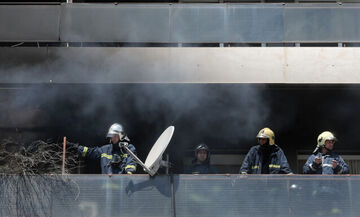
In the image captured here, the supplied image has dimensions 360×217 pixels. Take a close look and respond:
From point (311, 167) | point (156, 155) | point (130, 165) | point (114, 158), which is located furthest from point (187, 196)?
point (311, 167)

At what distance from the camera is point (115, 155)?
7.93m

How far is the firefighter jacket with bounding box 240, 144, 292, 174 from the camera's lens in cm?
766

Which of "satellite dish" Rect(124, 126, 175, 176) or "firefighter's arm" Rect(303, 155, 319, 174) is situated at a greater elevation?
"satellite dish" Rect(124, 126, 175, 176)

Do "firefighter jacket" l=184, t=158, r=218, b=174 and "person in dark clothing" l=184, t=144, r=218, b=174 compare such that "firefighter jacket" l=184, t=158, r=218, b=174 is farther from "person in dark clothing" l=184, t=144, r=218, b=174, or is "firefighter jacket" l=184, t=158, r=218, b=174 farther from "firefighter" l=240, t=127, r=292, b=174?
"firefighter" l=240, t=127, r=292, b=174

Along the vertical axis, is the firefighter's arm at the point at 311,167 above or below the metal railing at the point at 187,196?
above

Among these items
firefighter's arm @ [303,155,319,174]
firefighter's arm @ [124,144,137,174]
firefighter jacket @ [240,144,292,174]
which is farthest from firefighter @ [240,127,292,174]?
firefighter's arm @ [124,144,137,174]

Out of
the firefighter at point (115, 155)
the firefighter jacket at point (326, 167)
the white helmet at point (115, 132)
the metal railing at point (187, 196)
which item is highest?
the white helmet at point (115, 132)

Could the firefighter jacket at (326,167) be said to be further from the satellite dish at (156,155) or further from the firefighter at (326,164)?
the satellite dish at (156,155)

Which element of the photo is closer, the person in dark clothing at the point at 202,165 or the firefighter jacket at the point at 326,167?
the firefighter jacket at the point at 326,167

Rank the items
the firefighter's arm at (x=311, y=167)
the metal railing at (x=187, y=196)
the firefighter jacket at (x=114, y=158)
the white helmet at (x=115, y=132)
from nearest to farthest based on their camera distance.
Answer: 1. the metal railing at (x=187, y=196)
2. the firefighter's arm at (x=311, y=167)
3. the firefighter jacket at (x=114, y=158)
4. the white helmet at (x=115, y=132)

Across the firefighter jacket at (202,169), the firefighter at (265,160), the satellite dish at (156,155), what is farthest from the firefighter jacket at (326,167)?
the satellite dish at (156,155)

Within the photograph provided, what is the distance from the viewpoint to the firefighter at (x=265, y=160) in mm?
7664

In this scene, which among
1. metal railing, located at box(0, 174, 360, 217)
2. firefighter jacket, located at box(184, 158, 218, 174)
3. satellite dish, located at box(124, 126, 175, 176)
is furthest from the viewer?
firefighter jacket, located at box(184, 158, 218, 174)

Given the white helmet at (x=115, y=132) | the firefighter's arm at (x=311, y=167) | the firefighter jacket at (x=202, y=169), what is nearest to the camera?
the firefighter's arm at (x=311, y=167)
